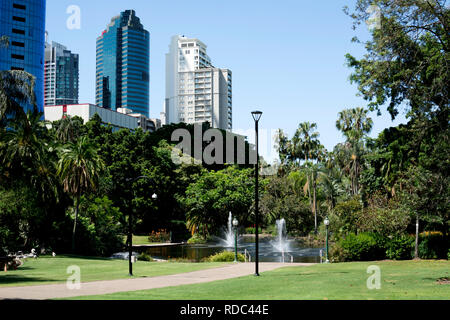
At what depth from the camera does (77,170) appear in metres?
37.1

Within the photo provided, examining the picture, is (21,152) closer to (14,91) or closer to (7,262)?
(14,91)

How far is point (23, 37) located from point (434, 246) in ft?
433

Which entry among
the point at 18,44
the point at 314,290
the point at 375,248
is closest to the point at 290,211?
the point at 375,248

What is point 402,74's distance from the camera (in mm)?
20469

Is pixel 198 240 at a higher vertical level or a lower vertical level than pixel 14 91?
lower

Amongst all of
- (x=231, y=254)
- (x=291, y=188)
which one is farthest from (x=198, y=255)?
(x=291, y=188)

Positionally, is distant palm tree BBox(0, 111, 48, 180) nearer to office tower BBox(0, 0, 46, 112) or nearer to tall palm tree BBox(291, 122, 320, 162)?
tall palm tree BBox(291, 122, 320, 162)

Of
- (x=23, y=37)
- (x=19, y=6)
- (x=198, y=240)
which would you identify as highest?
(x=19, y=6)
